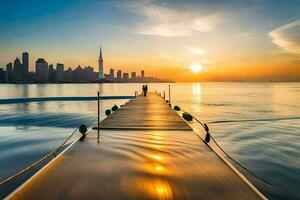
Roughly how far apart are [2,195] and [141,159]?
582 centimetres

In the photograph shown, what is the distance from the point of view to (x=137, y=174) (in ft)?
23.0

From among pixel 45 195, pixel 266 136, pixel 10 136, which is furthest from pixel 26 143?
pixel 266 136

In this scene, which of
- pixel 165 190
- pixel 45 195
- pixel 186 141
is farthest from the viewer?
pixel 186 141

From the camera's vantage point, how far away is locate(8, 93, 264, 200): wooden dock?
566 cm

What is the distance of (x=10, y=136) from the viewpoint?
70.0ft

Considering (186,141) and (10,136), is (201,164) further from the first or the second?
(10,136)

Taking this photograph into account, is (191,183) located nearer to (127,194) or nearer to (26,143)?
(127,194)

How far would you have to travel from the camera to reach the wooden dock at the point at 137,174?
18.6ft

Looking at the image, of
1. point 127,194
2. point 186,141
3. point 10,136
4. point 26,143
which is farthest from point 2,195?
point 10,136

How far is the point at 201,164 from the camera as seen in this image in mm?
8000

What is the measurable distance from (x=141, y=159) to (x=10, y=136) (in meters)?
17.6

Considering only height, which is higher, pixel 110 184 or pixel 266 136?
pixel 110 184

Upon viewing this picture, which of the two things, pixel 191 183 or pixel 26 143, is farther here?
pixel 26 143

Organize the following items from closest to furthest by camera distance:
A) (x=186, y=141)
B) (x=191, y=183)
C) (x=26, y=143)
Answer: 1. (x=191, y=183)
2. (x=186, y=141)
3. (x=26, y=143)
